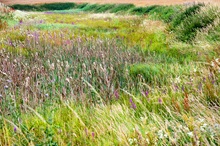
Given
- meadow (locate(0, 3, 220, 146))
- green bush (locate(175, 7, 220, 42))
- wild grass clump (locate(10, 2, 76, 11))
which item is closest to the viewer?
meadow (locate(0, 3, 220, 146))

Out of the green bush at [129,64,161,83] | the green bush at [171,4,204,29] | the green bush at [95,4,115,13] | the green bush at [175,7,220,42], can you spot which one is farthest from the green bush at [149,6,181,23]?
the green bush at [95,4,115,13]

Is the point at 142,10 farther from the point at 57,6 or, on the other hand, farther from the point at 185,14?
the point at 57,6

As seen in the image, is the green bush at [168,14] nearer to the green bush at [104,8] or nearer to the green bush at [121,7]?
the green bush at [121,7]

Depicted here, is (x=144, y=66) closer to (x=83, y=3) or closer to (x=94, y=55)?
(x=94, y=55)

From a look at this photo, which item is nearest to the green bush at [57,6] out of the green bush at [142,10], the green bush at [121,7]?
the green bush at [121,7]

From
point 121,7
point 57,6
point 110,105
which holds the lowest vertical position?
point 57,6

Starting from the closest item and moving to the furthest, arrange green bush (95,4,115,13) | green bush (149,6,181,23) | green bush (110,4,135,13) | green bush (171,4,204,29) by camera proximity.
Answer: green bush (171,4,204,29) → green bush (149,6,181,23) → green bush (110,4,135,13) → green bush (95,4,115,13)

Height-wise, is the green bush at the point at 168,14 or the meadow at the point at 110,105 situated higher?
the meadow at the point at 110,105

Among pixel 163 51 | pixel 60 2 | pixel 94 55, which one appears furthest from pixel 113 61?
pixel 60 2

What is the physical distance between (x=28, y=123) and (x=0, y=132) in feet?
1.22

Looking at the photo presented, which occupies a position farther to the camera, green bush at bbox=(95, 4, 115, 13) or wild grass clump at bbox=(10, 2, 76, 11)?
wild grass clump at bbox=(10, 2, 76, 11)

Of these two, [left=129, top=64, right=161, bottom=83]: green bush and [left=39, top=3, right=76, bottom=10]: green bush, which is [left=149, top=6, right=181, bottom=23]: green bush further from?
[left=39, top=3, right=76, bottom=10]: green bush

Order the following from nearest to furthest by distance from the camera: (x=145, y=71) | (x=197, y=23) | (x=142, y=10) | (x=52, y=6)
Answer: (x=145, y=71) < (x=197, y=23) < (x=142, y=10) < (x=52, y=6)

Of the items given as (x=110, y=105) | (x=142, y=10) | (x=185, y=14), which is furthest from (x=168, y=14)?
(x=110, y=105)
